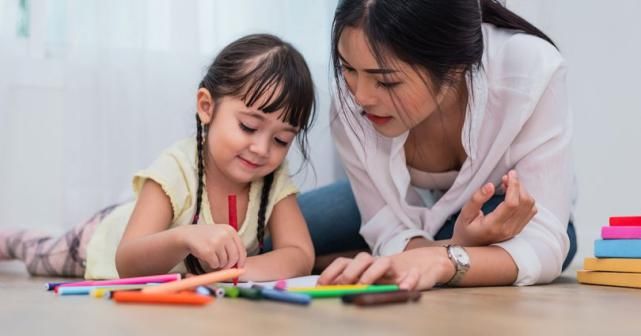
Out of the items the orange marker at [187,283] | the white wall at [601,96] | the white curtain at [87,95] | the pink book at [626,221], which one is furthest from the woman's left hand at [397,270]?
the white wall at [601,96]

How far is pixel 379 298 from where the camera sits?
718 millimetres

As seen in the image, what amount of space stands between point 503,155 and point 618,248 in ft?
0.70

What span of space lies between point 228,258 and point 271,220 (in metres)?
0.38

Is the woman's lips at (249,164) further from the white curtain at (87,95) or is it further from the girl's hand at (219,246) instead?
the white curtain at (87,95)

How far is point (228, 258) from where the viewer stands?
985mm

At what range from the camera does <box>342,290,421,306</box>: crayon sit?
2.32ft

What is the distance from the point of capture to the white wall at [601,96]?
196 cm

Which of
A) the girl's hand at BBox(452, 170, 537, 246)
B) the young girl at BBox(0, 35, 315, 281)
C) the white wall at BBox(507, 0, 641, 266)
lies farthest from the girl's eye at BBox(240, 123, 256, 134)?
the white wall at BBox(507, 0, 641, 266)

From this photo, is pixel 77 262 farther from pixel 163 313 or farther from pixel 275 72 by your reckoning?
pixel 163 313

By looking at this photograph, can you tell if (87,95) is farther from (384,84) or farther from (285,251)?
(384,84)

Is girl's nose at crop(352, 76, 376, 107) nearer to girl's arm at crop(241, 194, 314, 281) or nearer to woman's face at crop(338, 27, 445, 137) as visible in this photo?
woman's face at crop(338, 27, 445, 137)

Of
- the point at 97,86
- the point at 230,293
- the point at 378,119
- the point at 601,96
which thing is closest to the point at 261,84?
the point at 378,119

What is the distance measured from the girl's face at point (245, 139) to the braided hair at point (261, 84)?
15 mm

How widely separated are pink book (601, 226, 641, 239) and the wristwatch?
0.89 feet
